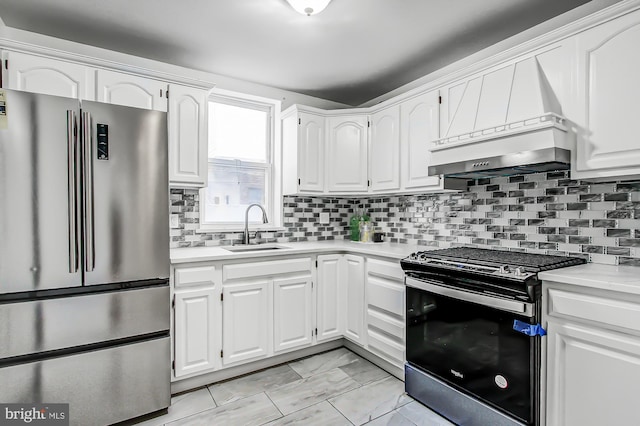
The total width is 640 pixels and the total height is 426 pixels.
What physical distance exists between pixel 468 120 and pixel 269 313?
79.7 inches

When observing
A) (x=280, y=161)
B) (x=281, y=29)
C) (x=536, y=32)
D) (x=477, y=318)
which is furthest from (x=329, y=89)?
(x=477, y=318)

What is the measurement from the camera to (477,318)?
189 centimetres

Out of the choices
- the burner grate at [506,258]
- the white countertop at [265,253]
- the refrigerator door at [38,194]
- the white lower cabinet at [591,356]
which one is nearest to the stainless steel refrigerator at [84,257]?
the refrigerator door at [38,194]

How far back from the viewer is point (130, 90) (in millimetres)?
2328

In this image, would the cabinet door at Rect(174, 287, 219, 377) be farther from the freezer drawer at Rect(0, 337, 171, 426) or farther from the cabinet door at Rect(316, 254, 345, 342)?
the cabinet door at Rect(316, 254, 345, 342)

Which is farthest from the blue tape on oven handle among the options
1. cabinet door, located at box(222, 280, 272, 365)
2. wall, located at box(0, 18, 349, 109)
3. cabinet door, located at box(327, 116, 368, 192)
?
wall, located at box(0, 18, 349, 109)

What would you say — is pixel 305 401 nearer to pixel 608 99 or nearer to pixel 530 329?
pixel 530 329

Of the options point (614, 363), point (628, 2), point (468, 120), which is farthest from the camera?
point (468, 120)

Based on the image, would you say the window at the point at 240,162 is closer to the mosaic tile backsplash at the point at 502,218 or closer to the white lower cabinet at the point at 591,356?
the mosaic tile backsplash at the point at 502,218

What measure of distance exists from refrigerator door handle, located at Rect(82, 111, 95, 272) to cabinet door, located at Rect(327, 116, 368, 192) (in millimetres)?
1992

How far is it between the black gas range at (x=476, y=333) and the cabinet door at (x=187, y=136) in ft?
5.59

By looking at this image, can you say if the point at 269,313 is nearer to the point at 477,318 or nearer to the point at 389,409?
the point at 389,409

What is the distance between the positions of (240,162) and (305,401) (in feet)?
6.97

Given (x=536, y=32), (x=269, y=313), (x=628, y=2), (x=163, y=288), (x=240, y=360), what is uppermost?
(x=536, y=32)
